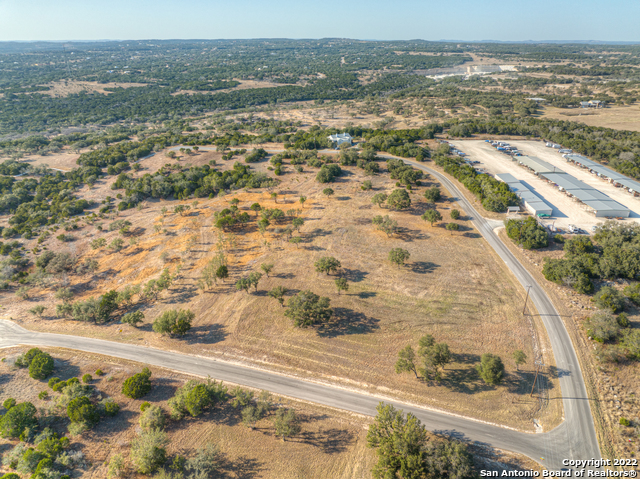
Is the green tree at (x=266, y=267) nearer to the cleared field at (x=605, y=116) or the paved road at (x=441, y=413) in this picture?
the paved road at (x=441, y=413)

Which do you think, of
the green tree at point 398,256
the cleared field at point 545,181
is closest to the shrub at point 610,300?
the cleared field at point 545,181

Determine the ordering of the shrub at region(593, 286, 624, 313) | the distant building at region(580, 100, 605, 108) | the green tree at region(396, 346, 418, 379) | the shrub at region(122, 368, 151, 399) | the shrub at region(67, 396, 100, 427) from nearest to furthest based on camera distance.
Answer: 1. the shrub at region(67, 396, 100, 427)
2. the shrub at region(122, 368, 151, 399)
3. the green tree at region(396, 346, 418, 379)
4. the shrub at region(593, 286, 624, 313)
5. the distant building at region(580, 100, 605, 108)

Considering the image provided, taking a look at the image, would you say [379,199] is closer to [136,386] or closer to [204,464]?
[136,386]

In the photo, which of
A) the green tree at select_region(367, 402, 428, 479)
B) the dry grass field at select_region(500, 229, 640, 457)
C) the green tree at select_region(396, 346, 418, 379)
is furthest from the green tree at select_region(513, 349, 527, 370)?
the green tree at select_region(367, 402, 428, 479)

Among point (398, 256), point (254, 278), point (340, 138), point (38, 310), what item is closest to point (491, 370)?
point (398, 256)

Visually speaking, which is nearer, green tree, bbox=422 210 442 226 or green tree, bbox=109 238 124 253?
green tree, bbox=109 238 124 253

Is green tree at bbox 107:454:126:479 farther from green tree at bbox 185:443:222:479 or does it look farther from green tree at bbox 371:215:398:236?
green tree at bbox 371:215:398:236
